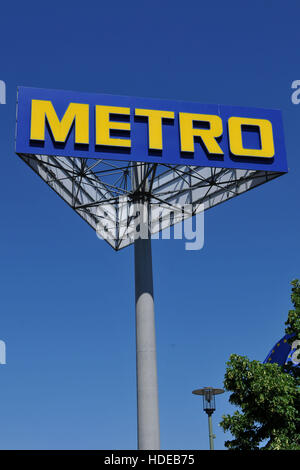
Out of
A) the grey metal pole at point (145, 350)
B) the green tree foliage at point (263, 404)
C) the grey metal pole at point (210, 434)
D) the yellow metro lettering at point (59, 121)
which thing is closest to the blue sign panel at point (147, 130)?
the yellow metro lettering at point (59, 121)

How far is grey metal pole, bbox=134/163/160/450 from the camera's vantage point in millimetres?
22281

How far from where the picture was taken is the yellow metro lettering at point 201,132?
77.6ft

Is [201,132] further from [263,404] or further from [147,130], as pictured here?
[263,404]

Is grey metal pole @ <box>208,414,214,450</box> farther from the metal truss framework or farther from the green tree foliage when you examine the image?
the metal truss framework

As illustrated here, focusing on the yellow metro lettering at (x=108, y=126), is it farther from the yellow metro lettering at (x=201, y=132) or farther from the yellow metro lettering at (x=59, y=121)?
the yellow metro lettering at (x=201, y=132)

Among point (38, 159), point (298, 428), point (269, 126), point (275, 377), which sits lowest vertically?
point (298, 428)

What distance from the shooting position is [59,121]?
22.8 meters

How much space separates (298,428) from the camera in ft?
69.9

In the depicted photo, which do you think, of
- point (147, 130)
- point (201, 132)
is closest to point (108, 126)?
point (147, 130)

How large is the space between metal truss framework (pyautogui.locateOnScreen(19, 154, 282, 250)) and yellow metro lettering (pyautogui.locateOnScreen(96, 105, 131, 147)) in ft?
5.08

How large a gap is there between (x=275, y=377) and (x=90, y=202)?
1208 centimetres

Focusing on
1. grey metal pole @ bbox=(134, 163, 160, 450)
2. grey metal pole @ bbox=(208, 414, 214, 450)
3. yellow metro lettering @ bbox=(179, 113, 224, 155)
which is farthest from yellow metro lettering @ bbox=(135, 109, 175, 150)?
grey metal pole @ bbox=(208, 414, 214, 450)
